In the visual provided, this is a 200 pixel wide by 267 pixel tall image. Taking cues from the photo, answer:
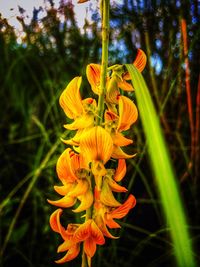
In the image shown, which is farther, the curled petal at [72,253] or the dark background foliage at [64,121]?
the dark background foliage at [64,121]

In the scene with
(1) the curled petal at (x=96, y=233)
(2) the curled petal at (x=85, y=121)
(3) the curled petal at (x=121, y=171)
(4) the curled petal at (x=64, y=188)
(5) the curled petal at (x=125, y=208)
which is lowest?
(1) the curled petal at (x=96, y=233)

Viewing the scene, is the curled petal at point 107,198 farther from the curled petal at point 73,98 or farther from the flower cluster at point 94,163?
the curled petal at point 73,98

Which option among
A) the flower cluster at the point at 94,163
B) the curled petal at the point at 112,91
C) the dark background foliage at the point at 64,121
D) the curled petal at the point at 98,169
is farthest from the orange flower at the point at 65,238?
the dark background foliage at the point at 64,121

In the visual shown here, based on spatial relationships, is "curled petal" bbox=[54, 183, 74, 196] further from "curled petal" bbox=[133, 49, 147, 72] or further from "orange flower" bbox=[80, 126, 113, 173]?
"curled petal" bbox=[133, 49, 147, 72]

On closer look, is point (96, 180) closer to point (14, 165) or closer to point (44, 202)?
point (44, 202)

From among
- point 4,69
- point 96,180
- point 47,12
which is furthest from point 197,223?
point 4,69

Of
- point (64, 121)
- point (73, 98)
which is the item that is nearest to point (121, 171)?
point (73, 98)

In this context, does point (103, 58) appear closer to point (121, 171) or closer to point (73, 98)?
point (73, 98)
